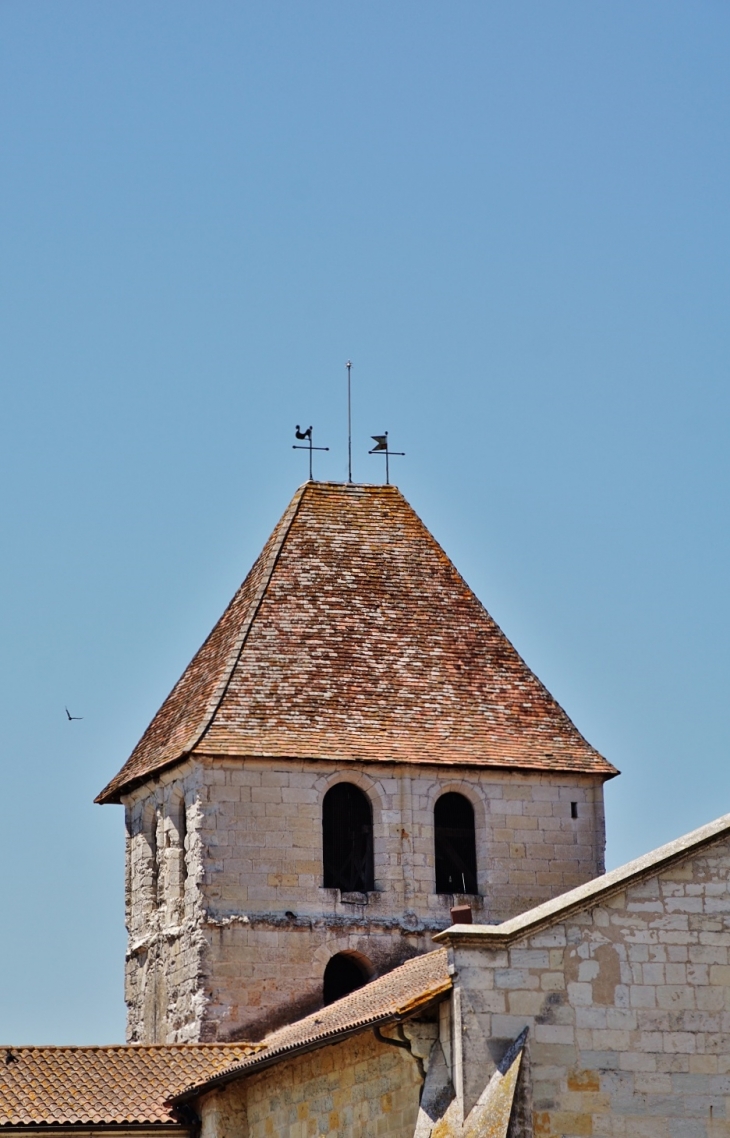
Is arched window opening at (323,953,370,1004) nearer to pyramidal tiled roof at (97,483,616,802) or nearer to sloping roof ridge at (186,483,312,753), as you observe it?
pyramidal tiled roof at (97,483,616,802)

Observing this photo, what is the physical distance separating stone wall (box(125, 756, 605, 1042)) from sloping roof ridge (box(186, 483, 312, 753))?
0.63 meters

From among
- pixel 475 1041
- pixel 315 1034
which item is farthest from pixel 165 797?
pixel 475 1041

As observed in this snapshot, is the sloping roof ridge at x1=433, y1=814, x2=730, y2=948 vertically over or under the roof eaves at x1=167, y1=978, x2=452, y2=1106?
over

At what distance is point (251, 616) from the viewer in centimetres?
2878

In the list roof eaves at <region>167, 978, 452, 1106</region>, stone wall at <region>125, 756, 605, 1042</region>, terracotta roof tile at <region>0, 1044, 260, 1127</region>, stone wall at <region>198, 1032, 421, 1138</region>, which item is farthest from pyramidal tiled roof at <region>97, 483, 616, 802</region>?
stone wall at <region>198, 1032, 421, 1138</region>

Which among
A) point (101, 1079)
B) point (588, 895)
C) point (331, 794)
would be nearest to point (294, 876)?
point (331, 794)

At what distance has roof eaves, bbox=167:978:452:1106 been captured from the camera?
1888cm

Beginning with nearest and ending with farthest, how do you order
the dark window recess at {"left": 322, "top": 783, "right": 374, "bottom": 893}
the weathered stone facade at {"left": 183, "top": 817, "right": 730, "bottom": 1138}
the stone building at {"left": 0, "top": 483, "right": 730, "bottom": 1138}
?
the weathered stone facade at {"left": 183, "top": 817, "right": 730, "bottom": 1138}, the stone building at {"left": 0, "top": 483, "right": 730, "bottom": 1138}, the dark window recess at {"left": 322, "top": 783, "right": 374, "bottom": 893}

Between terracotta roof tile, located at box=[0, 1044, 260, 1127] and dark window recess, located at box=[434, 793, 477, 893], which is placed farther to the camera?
dark window recess, located at box=[434, 793, 477, 893]

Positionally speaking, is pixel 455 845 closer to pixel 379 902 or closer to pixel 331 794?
pixel 379 902

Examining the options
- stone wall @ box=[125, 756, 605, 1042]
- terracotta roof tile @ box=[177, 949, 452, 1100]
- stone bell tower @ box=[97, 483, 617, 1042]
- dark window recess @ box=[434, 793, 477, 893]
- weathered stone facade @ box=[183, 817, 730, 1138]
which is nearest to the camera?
weathered stone facade @ box=[183, 817, 730, 1138]

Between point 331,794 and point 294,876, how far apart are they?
1.11m

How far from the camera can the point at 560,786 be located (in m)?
28.0

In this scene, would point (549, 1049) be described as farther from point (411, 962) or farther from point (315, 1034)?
point (411, 962)
